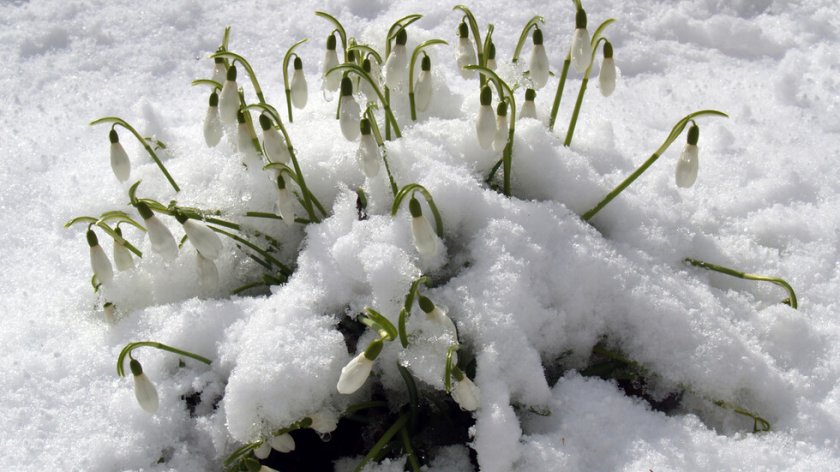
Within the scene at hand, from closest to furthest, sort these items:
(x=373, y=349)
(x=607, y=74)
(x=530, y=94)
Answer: (x=373, y=349) < (x=607, y=74) < (x=530, y=94)

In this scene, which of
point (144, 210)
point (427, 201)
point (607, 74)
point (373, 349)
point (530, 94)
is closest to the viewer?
point (373, 349)

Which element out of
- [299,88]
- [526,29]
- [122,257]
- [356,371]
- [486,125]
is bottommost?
[122,257]

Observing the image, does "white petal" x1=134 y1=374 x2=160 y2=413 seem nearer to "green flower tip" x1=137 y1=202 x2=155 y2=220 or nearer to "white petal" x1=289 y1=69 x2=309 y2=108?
"green flower tip" x1=137 y1=202 x2=155 y2=220

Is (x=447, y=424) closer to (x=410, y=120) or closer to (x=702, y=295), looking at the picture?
(x=702, y=295)

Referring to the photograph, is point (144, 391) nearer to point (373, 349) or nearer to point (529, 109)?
point (373, 349)

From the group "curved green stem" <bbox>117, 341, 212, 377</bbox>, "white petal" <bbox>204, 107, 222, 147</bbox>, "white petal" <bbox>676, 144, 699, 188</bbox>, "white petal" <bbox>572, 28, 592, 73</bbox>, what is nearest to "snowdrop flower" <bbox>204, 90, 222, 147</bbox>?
"white petal" <bbox>204, 107, 222, 147</bbox>

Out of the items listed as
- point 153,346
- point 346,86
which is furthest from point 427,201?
point 153,346

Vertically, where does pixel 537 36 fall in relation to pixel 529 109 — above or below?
above
